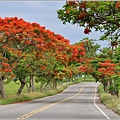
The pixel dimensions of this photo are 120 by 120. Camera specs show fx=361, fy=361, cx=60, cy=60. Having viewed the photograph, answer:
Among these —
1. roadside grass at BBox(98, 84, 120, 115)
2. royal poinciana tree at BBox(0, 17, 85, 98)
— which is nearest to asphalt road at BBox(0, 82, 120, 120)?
roadside grass at BBox(98, 84, 120, 115)

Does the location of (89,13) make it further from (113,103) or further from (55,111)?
(113,103)

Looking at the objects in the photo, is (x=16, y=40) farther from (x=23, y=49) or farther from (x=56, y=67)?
(x=56, y=67)

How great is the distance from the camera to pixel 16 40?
1243 inches

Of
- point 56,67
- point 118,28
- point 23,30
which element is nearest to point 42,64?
point 56,67

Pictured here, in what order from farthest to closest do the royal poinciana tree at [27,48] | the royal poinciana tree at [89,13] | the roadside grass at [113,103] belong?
1. the royal poinciana tree at [27,48]
2. the roadside grass at [113,103]
3. the royal poinciana tree at [89,13]

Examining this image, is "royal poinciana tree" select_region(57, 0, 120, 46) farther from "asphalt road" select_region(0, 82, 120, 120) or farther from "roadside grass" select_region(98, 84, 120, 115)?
"roadside grass" select_region(98, 84, 120, 115)

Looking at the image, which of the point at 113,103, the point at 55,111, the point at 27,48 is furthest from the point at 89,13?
the point at 27,48

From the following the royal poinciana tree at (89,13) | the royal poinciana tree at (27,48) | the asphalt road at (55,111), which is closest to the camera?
the royal poinciana tree at (89,13)

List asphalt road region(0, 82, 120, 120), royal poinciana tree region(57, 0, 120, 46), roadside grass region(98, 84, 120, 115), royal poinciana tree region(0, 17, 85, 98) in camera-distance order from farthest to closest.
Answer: royal poinciana tree region(0, 17, 85, 98), roadside grass region(98, 84, 120, 115), asphalt road region(0, 82, 120, 120), royal poinciana tree region(57, 0, 120, 46)

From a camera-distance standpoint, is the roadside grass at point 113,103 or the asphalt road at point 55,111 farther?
the roadside grass at point 113,103

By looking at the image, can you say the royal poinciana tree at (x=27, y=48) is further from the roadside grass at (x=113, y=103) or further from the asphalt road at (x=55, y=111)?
the roadside grass at (x=113, y=103)

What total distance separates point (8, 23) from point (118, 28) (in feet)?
54.4

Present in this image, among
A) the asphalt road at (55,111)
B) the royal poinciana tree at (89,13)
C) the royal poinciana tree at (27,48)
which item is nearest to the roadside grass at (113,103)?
the asphalt road at (55,111)

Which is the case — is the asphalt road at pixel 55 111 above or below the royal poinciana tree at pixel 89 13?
below
